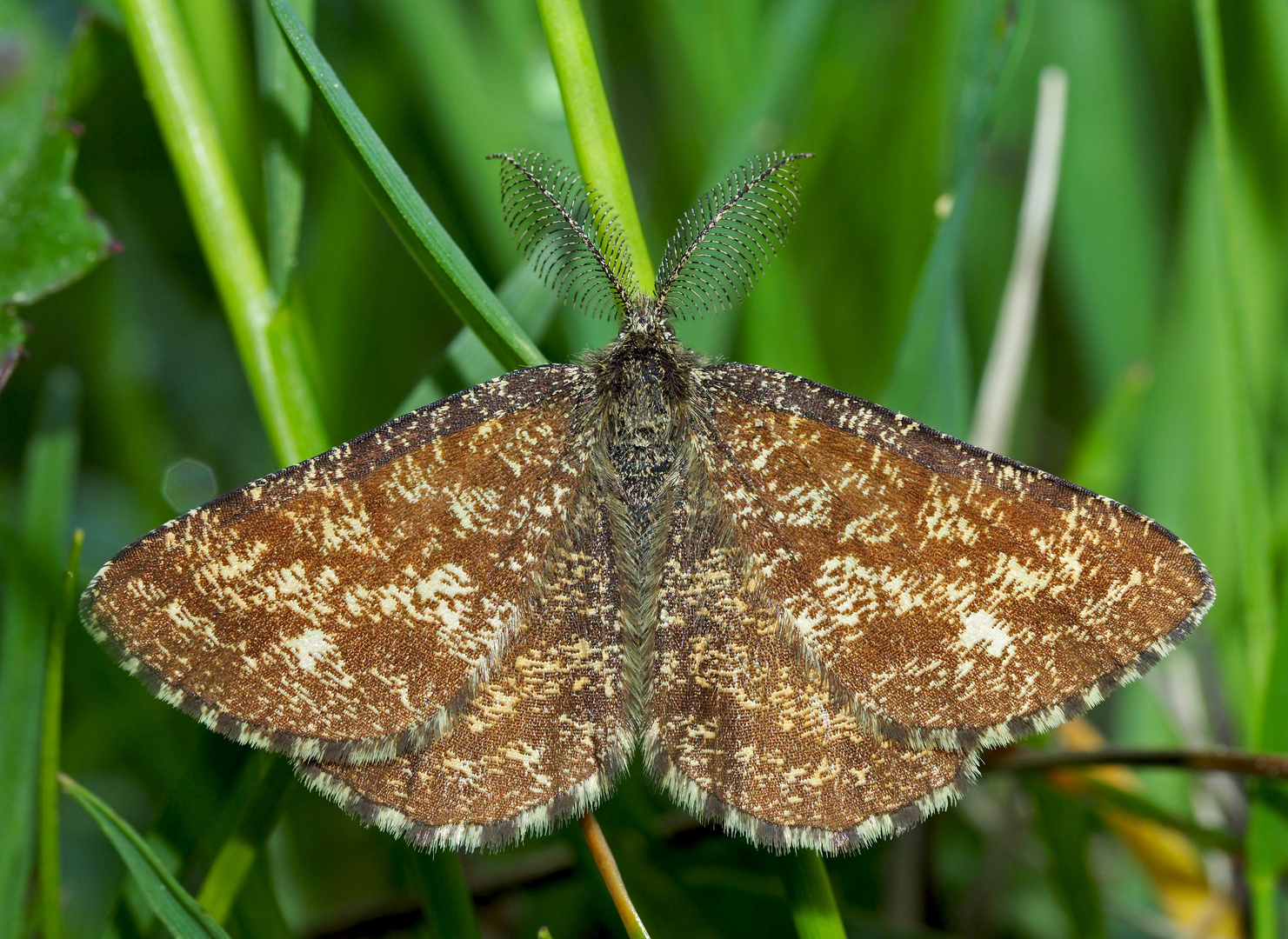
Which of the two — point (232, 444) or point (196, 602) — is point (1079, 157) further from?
point (232, 444)

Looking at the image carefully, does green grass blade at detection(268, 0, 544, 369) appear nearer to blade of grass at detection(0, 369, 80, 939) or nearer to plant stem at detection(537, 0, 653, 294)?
plant stem at detection(537, 0, 653, 294)

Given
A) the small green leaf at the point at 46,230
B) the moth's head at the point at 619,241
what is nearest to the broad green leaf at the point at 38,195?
the small green leaf at the point at 46,230

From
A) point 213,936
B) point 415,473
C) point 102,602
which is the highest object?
point 415,473

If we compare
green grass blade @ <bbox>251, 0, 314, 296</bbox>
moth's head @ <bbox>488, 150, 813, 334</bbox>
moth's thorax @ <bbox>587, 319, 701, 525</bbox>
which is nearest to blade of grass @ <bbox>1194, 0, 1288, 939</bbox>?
moth's head @ <bbox>488, 150, 813, 334</bbox>

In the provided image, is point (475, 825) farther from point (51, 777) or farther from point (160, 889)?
point (51, 777)

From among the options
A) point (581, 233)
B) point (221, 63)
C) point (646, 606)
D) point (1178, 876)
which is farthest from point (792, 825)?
point (221, 63)

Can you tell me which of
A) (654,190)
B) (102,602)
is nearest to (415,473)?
(102,602)

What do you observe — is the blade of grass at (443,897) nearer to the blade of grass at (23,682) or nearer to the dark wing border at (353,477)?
the dark wing border at (353,477)
